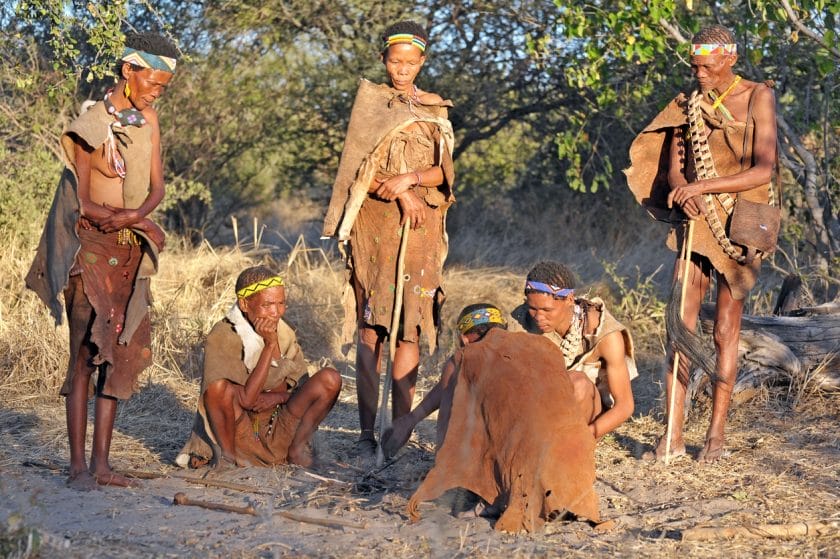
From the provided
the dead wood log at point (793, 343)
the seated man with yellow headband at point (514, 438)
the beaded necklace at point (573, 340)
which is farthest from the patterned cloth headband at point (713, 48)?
the dead wood log at point (793, 343)

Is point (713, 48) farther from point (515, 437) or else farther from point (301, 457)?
point (301, 457)

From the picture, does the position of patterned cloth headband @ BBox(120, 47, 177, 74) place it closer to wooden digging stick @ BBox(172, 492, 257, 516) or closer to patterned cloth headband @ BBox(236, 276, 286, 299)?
patterned cloth headband @ BBox(236, 276, 286, 299)

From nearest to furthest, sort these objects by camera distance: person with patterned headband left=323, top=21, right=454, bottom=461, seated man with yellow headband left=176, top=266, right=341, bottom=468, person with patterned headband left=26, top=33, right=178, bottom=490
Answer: person with patterned headband left=26, top=33, right=178, bottom=490 < seated man with yellow headband left=176, top=266, right=341, bottom=468 < person with patterned headband left=323, top=21, right=454, bottom=461

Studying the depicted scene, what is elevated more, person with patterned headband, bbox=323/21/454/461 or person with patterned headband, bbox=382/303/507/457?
person with patterned headband, bbox=323/21/454/461

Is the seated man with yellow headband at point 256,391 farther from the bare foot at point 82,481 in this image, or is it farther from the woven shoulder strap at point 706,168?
the woven shoulder strap at point 706,168

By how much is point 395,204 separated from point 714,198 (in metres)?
1.48

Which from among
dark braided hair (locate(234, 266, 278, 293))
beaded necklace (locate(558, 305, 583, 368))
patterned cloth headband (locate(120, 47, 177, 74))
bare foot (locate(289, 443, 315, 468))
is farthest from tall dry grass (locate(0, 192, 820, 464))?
patterned cloth headband (locate(120, 47, 177, 74))

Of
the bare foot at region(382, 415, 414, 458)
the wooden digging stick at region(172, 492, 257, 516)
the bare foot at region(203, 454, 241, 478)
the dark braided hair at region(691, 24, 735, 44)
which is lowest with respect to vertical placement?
the bare foot at region(203, 454, 241, 478)

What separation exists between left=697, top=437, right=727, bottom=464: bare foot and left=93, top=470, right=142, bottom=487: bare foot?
2543 mm

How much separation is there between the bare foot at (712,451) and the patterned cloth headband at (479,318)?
1237mm

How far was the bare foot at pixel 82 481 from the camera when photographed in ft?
15.0

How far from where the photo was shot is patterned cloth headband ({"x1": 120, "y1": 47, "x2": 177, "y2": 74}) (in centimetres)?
446

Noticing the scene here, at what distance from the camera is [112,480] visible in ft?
15.2

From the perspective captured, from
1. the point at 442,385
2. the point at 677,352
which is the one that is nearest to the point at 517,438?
the point at 442,385
